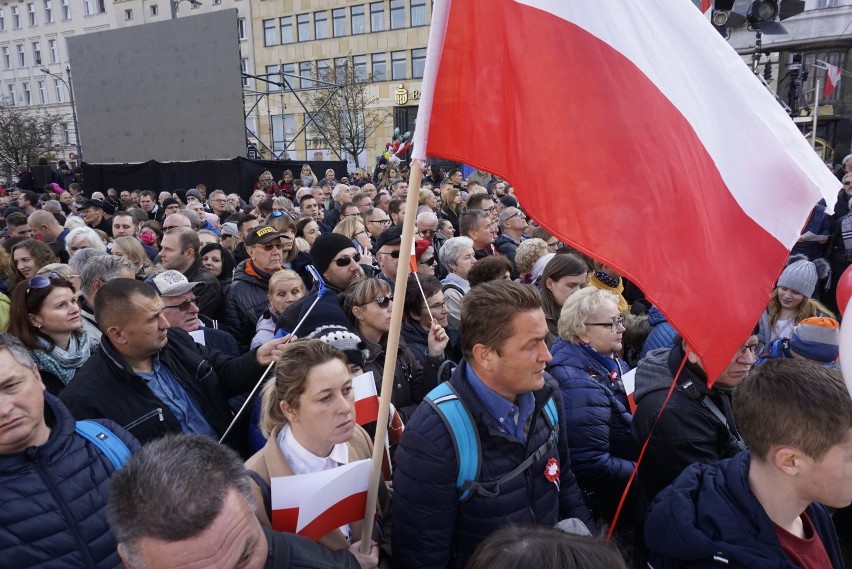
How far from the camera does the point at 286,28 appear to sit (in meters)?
44.2

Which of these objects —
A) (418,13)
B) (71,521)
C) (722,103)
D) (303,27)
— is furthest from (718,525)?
(303,27)

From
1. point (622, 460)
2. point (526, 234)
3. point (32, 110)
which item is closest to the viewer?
point (622, 460)

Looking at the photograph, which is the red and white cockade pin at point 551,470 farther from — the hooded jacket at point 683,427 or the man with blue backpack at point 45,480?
the man with blue backpack at point 45,480

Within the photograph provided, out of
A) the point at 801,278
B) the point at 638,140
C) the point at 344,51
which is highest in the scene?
the point at 344,51

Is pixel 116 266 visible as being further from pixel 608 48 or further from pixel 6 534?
pixel 608 48

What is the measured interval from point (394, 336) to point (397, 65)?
138 ft

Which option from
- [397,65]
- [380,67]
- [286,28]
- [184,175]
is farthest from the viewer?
[286,28]

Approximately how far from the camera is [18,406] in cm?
194

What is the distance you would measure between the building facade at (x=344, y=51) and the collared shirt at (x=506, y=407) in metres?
36.4

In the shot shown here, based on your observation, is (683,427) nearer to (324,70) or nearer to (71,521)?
(71,521)

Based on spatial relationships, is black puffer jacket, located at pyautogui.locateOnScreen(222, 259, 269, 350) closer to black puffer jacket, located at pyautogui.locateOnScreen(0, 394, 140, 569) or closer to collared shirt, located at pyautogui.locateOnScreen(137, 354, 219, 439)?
collared shirt, located at pyautogui.locateOnScreen(137, 354, 219, 439)

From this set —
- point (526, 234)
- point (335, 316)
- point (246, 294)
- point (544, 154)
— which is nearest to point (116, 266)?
point (246, 294)

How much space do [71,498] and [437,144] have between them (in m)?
1.74

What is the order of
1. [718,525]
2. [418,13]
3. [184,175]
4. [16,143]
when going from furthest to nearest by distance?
[418,13], [16,143], [184,175], [718,525]
